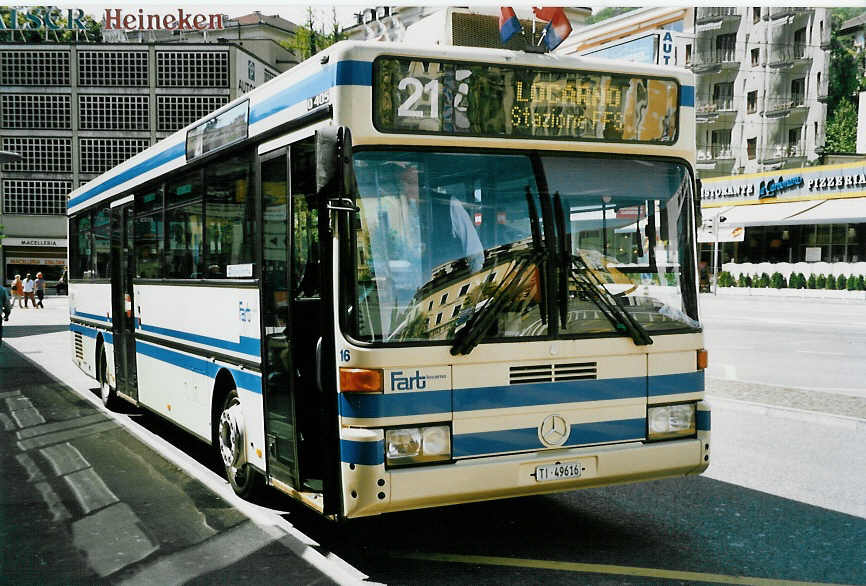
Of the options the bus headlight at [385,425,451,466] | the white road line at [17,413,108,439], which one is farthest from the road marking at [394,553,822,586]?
the white road line at [17,413,108,439]

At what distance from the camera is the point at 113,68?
226 feet


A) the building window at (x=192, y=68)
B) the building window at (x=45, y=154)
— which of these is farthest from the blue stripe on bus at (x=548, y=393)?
the building window at (x=45, y=154)

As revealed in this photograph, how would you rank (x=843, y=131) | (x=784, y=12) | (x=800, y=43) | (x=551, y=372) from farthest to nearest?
(x=843, y=131) < (x=800, y=43) < (x=784, y=12) < (x=551, y=372)

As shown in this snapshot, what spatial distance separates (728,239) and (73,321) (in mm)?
40647

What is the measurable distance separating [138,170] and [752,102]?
61965 mm

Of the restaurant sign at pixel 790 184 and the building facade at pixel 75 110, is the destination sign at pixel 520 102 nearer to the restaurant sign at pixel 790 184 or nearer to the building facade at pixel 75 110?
the restaurant sign at pixel 790 184

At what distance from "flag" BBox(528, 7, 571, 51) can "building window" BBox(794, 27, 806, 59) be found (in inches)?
2471

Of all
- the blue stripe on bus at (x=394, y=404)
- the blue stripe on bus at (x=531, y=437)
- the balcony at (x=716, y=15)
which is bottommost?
the blue stripe on bus at (x=531, y=437)

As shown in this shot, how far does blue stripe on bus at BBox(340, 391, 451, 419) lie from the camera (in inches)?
194

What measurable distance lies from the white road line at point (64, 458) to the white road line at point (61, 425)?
86cm

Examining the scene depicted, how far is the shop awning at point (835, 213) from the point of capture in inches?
1623

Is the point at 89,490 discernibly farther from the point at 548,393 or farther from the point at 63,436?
the point at 548,393

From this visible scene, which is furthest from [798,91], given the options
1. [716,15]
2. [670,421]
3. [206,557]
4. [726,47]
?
[206,557]

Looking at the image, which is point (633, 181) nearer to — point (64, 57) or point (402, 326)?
point (402, 326)
